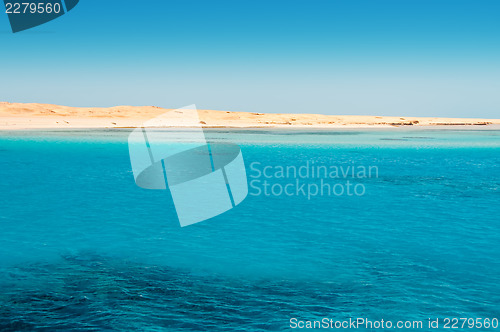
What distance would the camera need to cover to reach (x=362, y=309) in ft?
38.8

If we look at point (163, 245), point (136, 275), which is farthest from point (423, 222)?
point (136, 275)

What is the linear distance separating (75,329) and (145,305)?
1.85 meters

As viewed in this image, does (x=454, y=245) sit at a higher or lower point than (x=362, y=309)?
lower

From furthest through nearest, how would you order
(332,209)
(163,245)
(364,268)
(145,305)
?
(332,209) → (163,245) → (364,268) → (145,305)

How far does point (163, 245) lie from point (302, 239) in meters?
5.31

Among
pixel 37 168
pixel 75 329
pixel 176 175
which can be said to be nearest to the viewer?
pixel 75 329

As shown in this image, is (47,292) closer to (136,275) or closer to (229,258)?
(136,275)

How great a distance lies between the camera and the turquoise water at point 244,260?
1155cm

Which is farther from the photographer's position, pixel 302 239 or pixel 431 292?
pixel 302 239

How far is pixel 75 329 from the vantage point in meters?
10.4

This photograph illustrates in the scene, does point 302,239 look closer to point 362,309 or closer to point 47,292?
point 362,309

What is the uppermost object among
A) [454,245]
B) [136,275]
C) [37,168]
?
[136,275]

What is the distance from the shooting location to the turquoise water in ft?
37.9

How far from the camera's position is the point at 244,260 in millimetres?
15523
